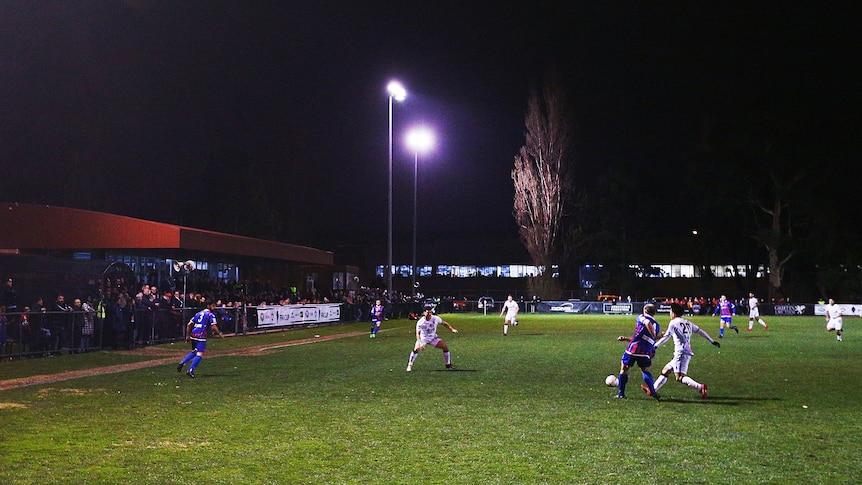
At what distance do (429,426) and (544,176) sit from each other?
65260mm

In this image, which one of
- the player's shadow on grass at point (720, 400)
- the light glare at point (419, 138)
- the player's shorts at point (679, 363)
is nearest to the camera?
the player's shadow on grass at point (720, 400)

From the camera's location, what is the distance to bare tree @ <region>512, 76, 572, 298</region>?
74938mm

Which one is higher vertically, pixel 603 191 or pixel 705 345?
pixel 603 191

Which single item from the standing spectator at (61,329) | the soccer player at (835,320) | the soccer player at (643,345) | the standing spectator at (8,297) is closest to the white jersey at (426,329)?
the soccer player at (643,345)

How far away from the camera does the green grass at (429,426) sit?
29.6 feet

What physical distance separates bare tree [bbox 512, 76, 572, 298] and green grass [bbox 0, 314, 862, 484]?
53113mm

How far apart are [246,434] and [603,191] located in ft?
268

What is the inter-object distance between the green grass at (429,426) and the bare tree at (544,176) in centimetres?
5311

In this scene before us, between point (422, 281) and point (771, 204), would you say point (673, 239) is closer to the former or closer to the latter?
point (771, 204)

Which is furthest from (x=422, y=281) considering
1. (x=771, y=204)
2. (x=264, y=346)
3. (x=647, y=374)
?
(x=647, y=374)

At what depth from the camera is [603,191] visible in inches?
3533

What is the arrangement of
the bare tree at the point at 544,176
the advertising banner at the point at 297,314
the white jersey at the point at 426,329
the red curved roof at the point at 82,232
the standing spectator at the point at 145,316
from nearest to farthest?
1. the white jersey at the point at 426,329
2. the standing spectator at the point at 145,316
3. the red curved roof at the point at 82,232
4. the advertising banner at the point at 297,314
5. the bare tree at the point at 544,176

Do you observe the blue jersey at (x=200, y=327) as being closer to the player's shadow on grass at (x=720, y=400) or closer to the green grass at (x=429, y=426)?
the green grass at (x=429, y=426)

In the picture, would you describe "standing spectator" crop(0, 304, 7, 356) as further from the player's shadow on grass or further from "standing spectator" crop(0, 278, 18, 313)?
the player's shadow on grass
